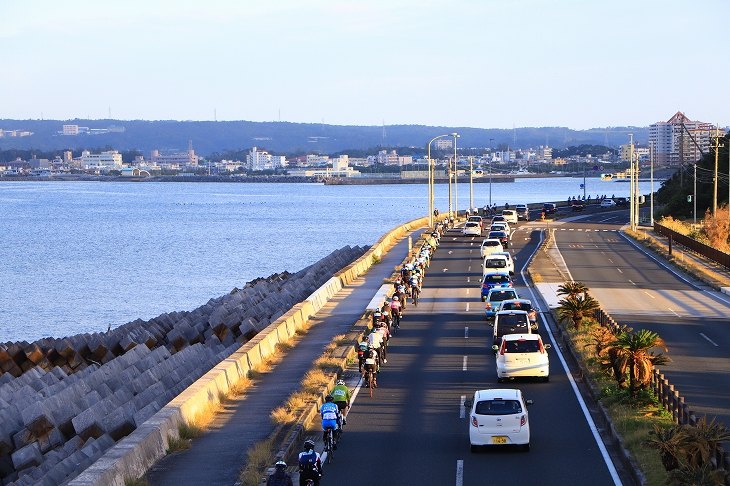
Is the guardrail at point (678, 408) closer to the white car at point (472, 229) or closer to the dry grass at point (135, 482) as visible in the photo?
the dry grass at point (135, 482)

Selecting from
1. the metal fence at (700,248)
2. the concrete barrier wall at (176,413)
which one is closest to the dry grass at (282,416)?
the concrete barrier wall at (176,413)

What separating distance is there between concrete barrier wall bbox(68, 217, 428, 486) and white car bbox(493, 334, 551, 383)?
6.66 metres

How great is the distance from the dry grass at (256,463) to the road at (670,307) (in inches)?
372

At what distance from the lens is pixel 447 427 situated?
19.8 m

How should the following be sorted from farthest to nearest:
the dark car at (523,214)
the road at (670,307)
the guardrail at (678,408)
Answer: the dark car at (523,214)
the road at (670,307)
the guardrail at (678,408)

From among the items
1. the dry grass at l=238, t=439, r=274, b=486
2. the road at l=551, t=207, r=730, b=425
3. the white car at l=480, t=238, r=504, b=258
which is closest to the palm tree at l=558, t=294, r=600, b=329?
the road at l=551, t=207, r=730, b=425

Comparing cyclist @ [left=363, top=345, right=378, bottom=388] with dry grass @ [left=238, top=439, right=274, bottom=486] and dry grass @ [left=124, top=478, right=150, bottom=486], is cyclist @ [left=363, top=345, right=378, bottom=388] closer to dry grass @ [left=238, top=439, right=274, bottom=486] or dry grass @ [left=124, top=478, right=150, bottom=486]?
dry grass @ [left=238, top=439, right=274, bottom=486]

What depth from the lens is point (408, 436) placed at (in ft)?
62.7

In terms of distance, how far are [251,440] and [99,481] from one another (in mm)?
5039

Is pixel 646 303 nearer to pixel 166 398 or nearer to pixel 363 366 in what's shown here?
pixel 363 366

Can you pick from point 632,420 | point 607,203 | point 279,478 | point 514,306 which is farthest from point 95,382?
point 607,203

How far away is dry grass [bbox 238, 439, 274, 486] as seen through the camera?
15047mm

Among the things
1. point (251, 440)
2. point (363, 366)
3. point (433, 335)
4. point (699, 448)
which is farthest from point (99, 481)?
point (433, 335)

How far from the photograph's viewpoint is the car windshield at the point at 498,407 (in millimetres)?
17500
